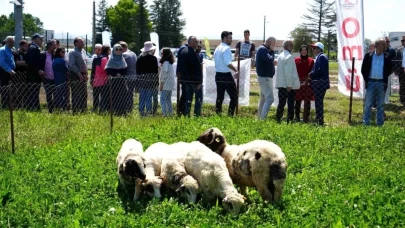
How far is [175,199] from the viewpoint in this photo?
5988mm

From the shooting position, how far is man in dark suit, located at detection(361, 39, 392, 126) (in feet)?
42.1

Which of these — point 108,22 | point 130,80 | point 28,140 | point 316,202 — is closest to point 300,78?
point 130,80

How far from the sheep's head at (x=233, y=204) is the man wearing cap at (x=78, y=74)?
9.20m

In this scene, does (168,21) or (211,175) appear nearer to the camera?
(211,175)

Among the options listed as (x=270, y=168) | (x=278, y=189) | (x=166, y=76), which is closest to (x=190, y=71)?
(x=166, y=76)

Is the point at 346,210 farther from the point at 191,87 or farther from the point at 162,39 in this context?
the point at 162,39

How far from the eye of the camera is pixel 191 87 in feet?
44.8

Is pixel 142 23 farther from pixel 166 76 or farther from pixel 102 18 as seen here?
pixel 166 76

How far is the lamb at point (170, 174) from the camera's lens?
5.98 metres

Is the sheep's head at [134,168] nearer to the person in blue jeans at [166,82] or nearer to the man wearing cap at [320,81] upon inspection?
the person in blue jeans at [166,82]

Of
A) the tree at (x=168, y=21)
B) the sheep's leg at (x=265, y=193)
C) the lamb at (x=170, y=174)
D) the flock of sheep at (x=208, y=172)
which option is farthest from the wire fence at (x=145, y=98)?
the tree at (x=168, y=21)

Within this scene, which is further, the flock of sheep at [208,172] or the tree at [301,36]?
the tree at [301,36]

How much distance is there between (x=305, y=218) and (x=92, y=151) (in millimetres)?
4123

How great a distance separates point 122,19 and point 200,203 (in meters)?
74.7
